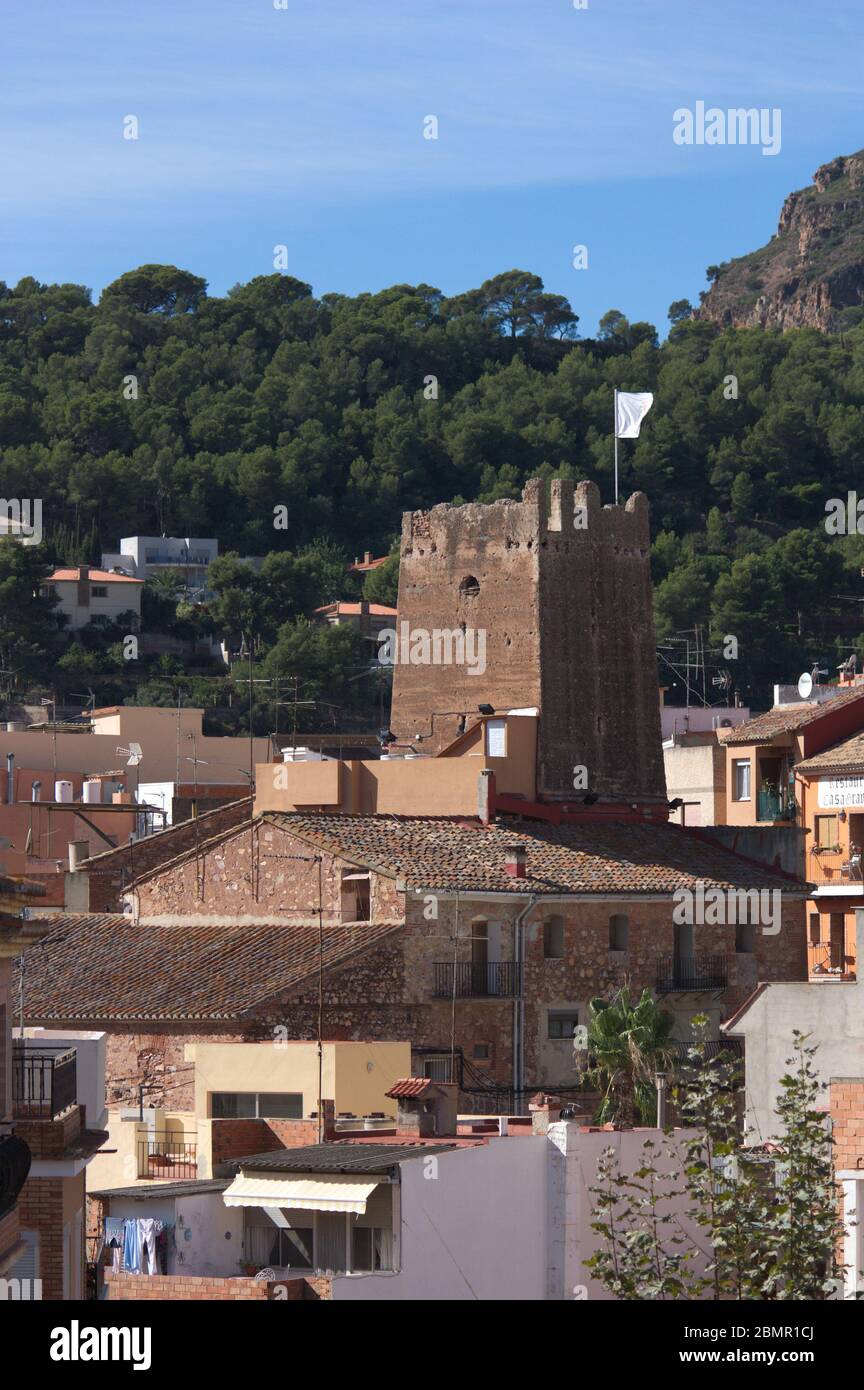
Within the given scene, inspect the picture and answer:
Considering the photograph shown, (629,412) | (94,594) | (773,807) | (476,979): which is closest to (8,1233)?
(476,979)

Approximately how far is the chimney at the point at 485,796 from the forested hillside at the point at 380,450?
5580 cm

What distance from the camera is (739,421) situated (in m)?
122

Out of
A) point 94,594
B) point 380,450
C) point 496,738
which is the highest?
point 380,450

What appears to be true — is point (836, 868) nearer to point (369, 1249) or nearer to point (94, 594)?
point (369, 1249)

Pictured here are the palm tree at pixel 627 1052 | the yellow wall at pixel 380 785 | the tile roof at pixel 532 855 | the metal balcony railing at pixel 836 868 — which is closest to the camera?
the palm tree at pixel 627 1052

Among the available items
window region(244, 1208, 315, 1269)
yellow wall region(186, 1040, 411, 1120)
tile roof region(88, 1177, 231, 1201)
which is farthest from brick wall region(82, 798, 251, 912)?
window region(244, 1208, 315, 1269)

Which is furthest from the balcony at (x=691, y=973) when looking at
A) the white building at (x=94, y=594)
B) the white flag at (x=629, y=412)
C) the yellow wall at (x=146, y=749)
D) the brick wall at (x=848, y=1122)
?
the white building at (x=94, y=594)

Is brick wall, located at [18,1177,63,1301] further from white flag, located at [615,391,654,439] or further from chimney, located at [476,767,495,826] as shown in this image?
white flag, located at [615,391,654,439]

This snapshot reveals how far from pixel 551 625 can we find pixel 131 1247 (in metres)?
30.7

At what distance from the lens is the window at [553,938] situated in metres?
39.9

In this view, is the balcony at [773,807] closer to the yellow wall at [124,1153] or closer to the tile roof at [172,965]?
the tile roof at [172,965]

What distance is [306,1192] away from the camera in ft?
77.0

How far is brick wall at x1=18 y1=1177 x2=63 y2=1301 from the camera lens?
2003 centimetres

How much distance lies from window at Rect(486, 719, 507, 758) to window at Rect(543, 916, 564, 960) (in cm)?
1016
